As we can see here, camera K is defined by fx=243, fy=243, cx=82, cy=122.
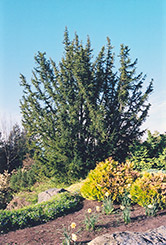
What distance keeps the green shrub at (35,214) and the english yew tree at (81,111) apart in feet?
9.97

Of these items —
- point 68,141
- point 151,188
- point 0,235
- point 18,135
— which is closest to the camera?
point 0,235

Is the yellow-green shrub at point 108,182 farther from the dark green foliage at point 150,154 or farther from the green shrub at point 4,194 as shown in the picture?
the green shrub at point 4,194

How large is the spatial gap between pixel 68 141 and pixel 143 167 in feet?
9.59

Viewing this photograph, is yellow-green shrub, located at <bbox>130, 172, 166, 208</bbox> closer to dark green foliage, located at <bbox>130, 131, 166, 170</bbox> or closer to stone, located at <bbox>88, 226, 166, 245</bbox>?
stone, located at <bbox>88, 226, 166, 245</bbox>

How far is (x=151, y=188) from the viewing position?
484cm

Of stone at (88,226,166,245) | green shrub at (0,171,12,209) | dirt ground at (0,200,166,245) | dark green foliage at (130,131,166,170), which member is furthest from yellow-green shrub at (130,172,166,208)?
green shrub at (0,171,12,209)

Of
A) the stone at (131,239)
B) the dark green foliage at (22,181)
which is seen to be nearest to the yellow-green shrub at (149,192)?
the stone at (131,239)

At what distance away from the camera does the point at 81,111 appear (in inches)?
365

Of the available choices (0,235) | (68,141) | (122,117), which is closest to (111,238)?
(0,235)

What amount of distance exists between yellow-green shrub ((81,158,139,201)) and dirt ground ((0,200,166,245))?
0.52 meters

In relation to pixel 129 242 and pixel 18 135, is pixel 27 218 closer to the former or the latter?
pixel 129 242

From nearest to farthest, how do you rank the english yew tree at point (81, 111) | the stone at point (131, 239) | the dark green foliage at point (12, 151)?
the stone at point (131, 239)
the english yew tree at point (81, 111)
the dark green foliage at point (12, 151)

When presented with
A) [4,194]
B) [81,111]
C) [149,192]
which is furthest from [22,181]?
[149,192]

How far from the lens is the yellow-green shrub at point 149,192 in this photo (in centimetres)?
481
